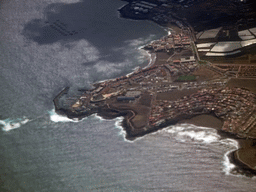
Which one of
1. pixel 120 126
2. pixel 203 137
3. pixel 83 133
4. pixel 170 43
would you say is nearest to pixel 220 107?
pixel 203 137

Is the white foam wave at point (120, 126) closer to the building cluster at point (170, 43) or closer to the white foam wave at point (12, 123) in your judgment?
the white foam wave at point (12, 123)

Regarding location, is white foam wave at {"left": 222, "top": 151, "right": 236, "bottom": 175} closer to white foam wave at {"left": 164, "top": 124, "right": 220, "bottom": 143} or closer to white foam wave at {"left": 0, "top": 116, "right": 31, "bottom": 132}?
white foam wave at {"left": 164, "top": 124, "right": 220, "bottom": 143}

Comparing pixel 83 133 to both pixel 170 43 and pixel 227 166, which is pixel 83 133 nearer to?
pixel 227 166

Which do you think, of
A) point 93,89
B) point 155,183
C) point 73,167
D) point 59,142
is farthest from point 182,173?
point 93,89

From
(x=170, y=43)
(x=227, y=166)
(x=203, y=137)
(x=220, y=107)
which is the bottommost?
(x=227, y=166)

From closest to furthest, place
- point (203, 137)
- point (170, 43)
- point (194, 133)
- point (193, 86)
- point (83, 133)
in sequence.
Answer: point (203, 137) < point (194, 133) < point (83, 133) < point (193, 86) < point (170, 43)

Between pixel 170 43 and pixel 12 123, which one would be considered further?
pixel 170 43

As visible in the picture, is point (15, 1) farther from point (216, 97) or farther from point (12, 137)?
point (216, 97)

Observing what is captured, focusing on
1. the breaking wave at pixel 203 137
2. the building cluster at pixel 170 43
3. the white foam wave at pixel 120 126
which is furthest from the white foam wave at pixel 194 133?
the building cluster at pixel 170 43
